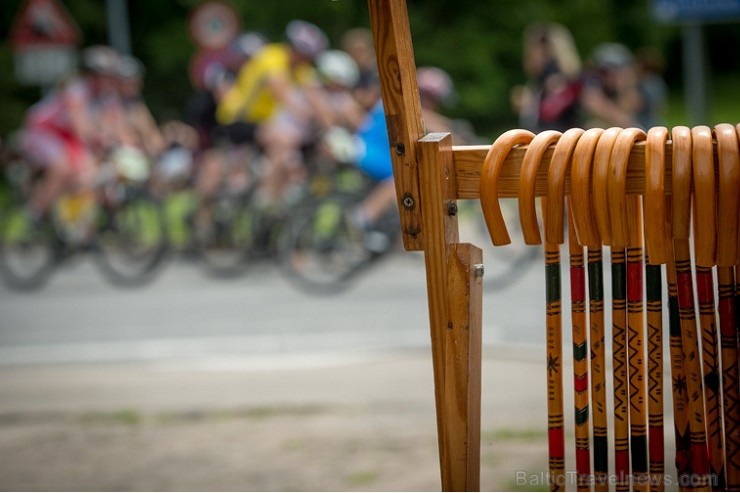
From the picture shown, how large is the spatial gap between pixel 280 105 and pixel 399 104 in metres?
9.48

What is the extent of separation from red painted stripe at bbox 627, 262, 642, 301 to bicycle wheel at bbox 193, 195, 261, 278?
925 cm

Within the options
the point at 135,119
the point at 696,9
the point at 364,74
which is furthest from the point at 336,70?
the point at 696,9

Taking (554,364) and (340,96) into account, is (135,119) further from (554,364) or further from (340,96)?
(554,364)

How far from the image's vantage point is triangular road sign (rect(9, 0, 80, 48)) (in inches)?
623

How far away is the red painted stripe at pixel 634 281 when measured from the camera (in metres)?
2.27

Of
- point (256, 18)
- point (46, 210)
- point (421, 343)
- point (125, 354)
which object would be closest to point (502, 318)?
point (421, 343)

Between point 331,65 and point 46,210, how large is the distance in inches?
116

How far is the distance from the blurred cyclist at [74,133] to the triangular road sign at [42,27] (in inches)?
130

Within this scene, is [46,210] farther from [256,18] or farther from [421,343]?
[256,18]

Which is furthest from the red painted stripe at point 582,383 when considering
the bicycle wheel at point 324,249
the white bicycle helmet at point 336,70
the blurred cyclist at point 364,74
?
the white bicycle helmet at point 336,70

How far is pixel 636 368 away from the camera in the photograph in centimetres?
231

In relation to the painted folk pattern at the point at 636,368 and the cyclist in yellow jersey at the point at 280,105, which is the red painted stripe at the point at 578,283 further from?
the cyclist in yellow jersey at the point at 280,105

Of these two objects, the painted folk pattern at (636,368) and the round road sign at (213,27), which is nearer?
the painted folk pattern at (636,368)

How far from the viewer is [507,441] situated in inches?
195
